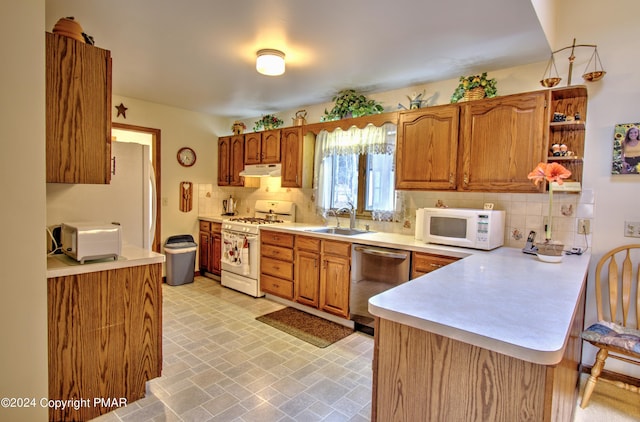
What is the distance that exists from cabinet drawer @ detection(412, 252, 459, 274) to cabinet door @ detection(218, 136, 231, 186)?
338cm

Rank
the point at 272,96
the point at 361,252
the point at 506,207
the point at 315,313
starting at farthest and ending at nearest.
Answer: the point at 272,96
the point at 315,313
the point at 361,252
the point at 506,207

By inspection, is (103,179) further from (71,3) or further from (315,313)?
(315,313)

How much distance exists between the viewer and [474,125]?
9.14 feet

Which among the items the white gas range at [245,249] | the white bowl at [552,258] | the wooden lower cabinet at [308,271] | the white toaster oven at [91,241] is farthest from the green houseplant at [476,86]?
the white toaster oven at [91,241]

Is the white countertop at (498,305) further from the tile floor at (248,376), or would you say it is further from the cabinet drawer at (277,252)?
the cabinet drawer at (277,252)

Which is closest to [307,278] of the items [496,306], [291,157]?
[291,157]

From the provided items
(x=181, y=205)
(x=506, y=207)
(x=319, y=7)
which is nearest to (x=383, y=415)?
(x=319, y=7)

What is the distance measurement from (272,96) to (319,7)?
6.96 feet

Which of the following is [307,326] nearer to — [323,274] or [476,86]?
[323,274]

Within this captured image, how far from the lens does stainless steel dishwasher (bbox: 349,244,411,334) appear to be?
9.68ft

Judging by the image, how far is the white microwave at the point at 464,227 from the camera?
2.64 meters

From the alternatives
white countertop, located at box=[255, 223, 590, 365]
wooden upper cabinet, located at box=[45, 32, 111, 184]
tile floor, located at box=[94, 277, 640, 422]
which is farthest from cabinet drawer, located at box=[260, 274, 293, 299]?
wooden upper cabinet, located at box=[45, 32, 111, 184]

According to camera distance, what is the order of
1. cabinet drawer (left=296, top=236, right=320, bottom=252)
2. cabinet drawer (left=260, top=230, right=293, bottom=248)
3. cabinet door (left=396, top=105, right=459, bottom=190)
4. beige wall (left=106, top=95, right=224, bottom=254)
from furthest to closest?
beige wall (left=106, top=95, right=224, bottom=254)
cabinet drawer (left=260, top=230, right=293, bottom=248)
cabinet drawer (left=296, top=236, right=320, bottom=252)
cabinet door (left=396, top=105, right=459, bottom=190)

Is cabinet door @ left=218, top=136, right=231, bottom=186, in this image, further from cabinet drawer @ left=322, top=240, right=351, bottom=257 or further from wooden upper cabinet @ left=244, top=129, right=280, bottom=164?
cabinet drawer @ left=322, top=240, right=351, bottom=257
